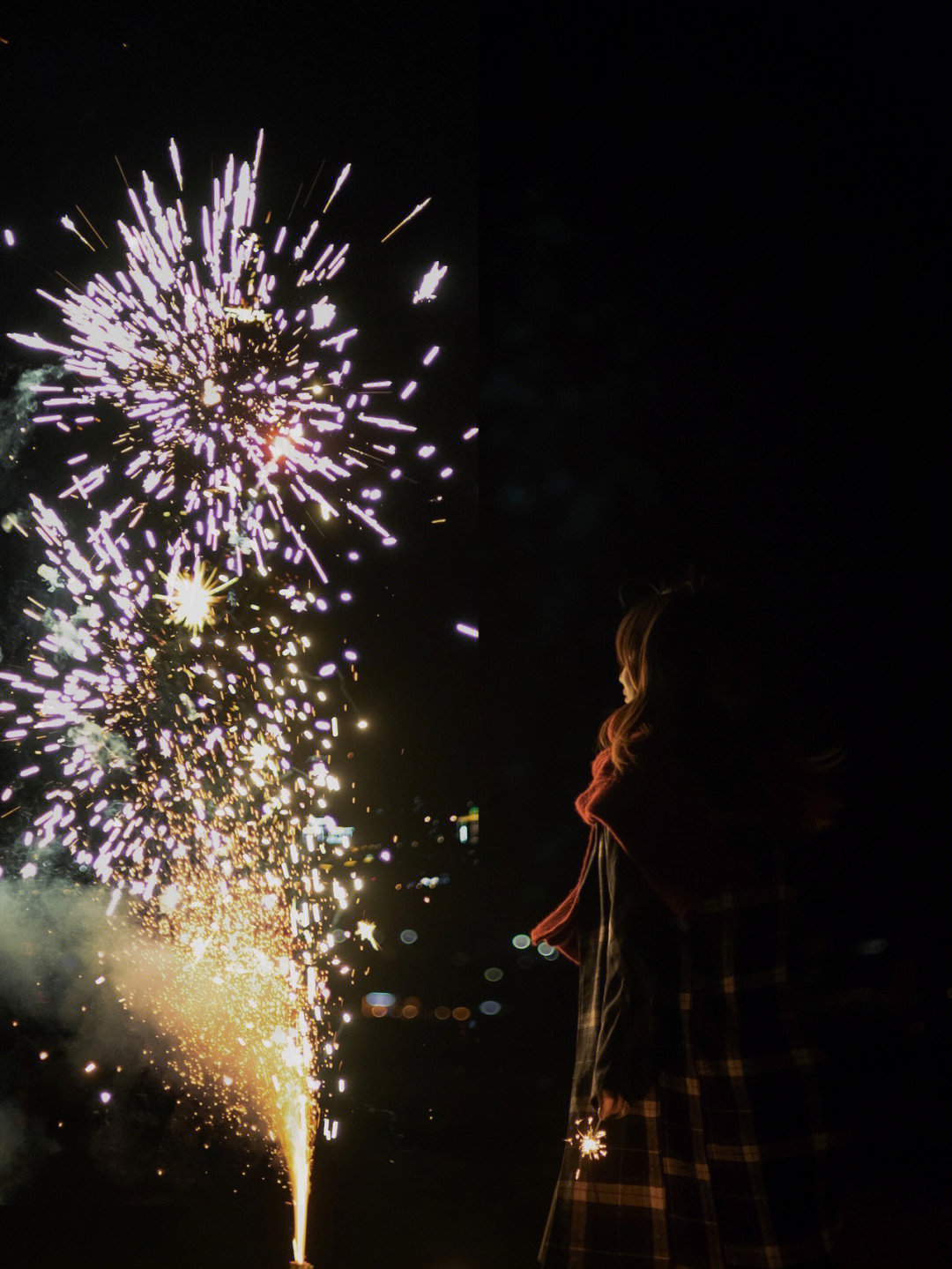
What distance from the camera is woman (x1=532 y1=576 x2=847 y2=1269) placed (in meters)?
2.06

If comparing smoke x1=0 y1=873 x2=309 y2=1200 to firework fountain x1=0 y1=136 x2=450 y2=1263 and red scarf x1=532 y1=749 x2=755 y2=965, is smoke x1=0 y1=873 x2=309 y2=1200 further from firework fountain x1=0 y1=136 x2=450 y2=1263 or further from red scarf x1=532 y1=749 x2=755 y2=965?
red scarf x1=532 y1=749 x2=755 y2=965

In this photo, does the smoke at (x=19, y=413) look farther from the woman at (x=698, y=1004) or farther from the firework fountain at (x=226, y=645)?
the woman at (x=698, y=1004)

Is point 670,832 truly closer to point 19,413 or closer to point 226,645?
point 226,645

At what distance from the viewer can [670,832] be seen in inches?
84.1

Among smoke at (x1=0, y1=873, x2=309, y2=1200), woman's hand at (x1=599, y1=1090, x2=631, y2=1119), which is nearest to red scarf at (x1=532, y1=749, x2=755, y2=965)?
woman's hand at (x1=599, y1=1090, x2=631, y2=1119)

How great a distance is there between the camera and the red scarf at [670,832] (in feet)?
6.98

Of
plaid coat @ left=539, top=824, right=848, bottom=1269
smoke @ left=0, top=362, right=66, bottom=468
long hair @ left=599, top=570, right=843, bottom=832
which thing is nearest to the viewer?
plaid coat @ left=539, top=824, right=848, bottom=1269

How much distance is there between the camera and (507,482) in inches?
259

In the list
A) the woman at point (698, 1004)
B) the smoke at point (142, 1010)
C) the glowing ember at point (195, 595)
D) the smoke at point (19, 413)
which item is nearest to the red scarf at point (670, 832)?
the woman at point (698, 1004)

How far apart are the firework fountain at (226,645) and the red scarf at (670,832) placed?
3045mm

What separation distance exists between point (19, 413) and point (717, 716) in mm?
10350

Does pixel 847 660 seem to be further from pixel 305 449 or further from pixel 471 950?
pixel 471 950

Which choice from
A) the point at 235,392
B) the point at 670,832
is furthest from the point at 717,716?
the point at 235,392

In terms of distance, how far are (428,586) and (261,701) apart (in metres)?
2.96
